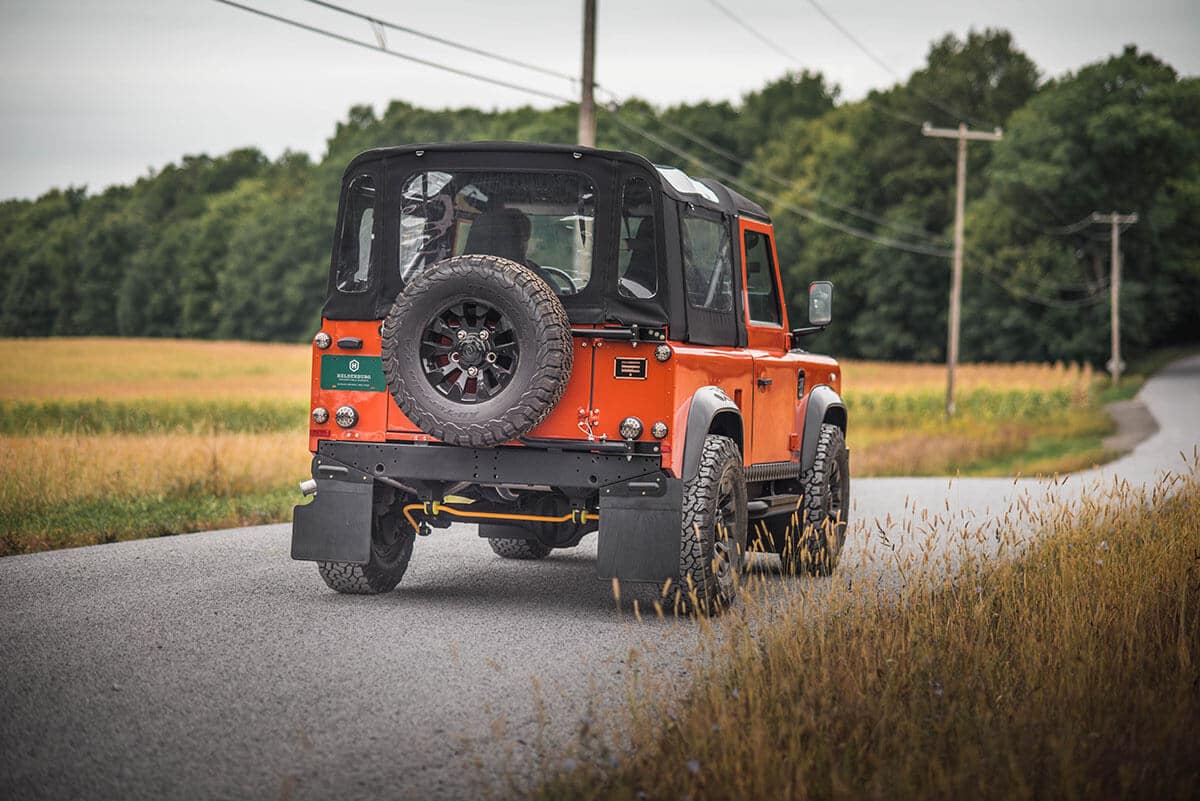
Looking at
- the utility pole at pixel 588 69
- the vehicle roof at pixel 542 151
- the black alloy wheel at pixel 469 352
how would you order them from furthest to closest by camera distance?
the utility pole at pixel 588 69, the vehicle roof at pixel 542 151, the black alloy wheel at pixel 469 352

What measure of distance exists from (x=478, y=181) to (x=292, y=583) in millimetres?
→ 2981

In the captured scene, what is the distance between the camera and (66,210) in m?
61.1

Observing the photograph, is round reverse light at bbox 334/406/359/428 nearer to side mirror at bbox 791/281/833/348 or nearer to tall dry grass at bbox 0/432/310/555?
side mirror at bbox 791/281/833/348

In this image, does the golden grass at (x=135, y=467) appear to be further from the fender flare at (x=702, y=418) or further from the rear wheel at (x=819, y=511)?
the fender flare at (x=702, y=418)

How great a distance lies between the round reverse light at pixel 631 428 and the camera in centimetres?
822

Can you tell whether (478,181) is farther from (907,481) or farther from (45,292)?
(45,292)

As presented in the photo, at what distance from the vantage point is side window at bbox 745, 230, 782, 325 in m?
10.1

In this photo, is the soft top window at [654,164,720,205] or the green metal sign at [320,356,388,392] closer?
the green metal sign at [320,356,388,392]

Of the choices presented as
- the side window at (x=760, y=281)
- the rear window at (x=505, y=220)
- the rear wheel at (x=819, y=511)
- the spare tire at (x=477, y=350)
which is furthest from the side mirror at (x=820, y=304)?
the spare tire at (x=477, y=350)

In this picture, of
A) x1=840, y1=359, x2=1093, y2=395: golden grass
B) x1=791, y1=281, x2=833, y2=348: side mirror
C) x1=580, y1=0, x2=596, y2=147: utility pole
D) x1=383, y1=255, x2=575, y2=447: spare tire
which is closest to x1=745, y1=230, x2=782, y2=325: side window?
x1=791, y1=281, x2=833, y2=348: side mirror

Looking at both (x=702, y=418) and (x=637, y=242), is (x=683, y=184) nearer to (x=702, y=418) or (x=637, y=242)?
(x=637, y=242)

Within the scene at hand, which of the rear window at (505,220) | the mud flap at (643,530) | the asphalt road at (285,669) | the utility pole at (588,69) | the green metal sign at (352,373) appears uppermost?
the utility pole at (588,69)

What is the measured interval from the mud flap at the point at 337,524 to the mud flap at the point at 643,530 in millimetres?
1473

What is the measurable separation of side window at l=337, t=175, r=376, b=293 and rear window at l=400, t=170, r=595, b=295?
0.22 m
